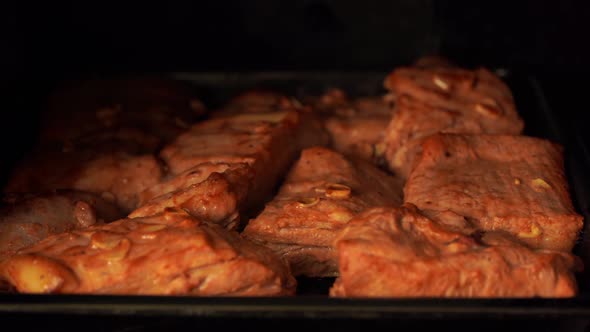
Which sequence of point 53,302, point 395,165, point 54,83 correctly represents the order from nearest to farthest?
point 53,302 < point 395,165 < point 54,83

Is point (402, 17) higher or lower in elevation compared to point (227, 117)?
higher

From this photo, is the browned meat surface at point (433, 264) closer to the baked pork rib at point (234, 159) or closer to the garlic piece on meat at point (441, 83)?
the baked pork rib at point (234, 159)

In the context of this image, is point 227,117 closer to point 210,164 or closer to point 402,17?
point 210,164

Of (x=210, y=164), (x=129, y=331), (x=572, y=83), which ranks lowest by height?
(x=129, y=331)

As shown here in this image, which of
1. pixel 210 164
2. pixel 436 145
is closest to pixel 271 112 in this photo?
pixel 210 164

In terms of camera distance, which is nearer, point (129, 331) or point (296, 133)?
point (129, 331)

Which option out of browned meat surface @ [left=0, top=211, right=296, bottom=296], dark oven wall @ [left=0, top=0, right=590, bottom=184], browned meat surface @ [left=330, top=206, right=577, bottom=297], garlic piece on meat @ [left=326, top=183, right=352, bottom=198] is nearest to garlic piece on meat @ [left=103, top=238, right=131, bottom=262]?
browned meat surface @ [left=0, top=211, right=296, bottom=296]

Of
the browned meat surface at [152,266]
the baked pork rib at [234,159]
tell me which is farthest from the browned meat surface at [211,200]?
the browned meat surface at [152,266]

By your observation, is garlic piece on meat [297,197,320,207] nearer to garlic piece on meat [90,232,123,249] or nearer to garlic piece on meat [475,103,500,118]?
garlic piece on meat [90,232,123,249]
